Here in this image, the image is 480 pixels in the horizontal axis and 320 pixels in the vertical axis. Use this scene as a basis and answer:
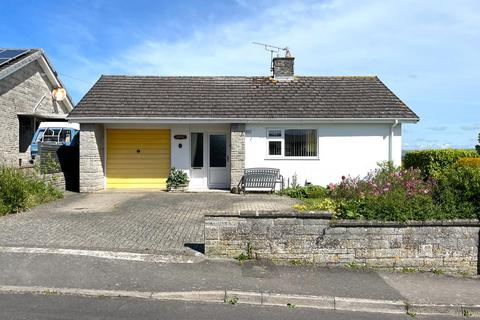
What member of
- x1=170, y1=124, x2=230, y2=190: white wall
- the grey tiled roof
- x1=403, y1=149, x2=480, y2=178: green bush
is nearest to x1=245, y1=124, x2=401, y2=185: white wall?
the grey tiled roof

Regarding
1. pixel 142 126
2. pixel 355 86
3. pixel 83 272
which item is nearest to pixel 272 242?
pixel 83 272

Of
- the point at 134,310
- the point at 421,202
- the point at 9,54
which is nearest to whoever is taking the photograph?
the point at 134,310

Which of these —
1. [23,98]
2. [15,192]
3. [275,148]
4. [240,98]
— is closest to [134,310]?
[15,192]

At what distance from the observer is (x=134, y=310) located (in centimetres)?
523

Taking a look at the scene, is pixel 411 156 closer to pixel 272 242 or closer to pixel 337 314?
pixel 272 242

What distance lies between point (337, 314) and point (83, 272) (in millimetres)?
3754

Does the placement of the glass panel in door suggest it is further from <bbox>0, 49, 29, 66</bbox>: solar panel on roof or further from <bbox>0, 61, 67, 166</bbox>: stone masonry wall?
<bbox>0, 49, 29, 66</bbox>: solar panel on roof

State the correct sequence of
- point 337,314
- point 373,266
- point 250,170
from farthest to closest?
point 250,170 → point 373,266 → point 337,314

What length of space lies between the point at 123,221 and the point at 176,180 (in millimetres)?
6535

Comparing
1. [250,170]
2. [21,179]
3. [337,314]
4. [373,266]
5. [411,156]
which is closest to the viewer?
[337,314]

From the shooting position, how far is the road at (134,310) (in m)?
5.02

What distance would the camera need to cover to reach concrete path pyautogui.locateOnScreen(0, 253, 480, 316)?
573 centimetres

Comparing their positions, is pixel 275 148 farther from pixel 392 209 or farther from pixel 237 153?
pixel 392 209

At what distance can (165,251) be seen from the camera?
7613 millimetres
